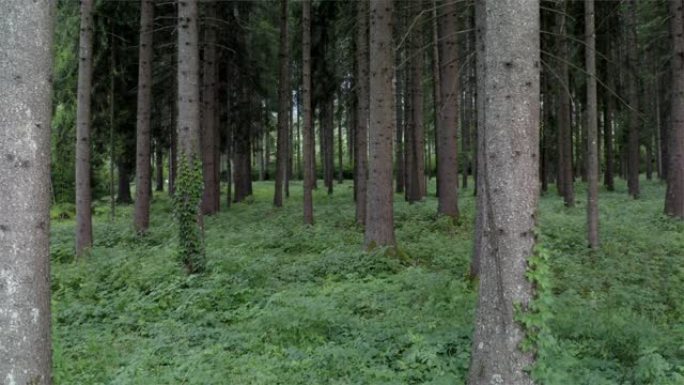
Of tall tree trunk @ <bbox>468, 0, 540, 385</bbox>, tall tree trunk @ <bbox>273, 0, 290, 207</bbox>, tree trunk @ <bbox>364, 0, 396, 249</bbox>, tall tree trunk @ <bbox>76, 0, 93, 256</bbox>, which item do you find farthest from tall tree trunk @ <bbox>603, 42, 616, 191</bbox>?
tall tree trunk @ <bbox>468, 0, 540, 385</bbox>

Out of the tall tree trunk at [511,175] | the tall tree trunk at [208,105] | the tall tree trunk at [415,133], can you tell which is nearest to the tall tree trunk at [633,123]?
the tall tree trunk at [415,133]

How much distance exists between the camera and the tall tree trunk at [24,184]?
3283 millimetres

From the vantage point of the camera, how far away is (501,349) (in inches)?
164

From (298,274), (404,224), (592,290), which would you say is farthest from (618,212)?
(298,274)

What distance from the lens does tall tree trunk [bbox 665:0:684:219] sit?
13.8 m

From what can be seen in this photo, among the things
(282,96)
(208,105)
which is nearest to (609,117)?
(282,96)

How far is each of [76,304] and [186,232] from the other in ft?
6.63

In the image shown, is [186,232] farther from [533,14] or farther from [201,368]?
[533,14]

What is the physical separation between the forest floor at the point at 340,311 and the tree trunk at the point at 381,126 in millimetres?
683

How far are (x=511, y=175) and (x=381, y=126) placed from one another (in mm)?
6592

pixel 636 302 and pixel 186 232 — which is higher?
pixel 186 232

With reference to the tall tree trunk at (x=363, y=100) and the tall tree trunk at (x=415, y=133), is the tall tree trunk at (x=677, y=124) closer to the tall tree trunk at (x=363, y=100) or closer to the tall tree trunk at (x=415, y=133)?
the tall tree trunk at (x=415, y=133)

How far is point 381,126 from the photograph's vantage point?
1059cm

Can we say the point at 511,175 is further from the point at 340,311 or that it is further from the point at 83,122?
the point at 83,122
